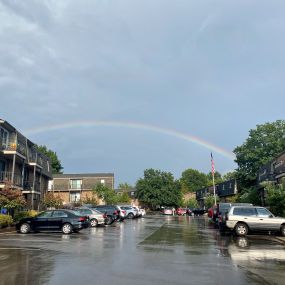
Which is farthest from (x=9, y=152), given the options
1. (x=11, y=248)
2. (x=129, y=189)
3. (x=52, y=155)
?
(x=129, y=189)

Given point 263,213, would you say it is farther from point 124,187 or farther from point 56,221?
point 124,187

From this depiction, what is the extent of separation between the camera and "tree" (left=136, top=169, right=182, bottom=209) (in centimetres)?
9644

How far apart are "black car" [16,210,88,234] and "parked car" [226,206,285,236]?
8.25m

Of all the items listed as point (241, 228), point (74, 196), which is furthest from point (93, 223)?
point (74, 196)

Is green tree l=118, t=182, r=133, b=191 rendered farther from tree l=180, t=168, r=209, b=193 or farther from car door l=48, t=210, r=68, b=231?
car door l=48, t=210, r=68, b=231

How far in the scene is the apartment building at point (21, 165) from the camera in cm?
3816

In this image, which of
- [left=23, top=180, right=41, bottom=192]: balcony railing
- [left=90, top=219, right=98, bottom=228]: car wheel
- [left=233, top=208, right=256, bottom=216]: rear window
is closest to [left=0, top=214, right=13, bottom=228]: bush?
[left=90, top=219, right=98, bottom=228]: car wheel

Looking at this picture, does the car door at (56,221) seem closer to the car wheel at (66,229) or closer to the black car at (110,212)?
the car wheel at (66,229)

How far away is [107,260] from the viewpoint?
1205 cm

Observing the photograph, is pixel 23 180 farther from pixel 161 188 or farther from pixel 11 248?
pixel 161 188

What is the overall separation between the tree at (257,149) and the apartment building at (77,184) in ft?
84.0

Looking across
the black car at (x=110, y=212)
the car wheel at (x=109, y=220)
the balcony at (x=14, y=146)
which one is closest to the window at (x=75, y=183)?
the balcony at (x=14, y=146)

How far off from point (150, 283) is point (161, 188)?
3496 inches

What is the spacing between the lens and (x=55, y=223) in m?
23.4
